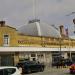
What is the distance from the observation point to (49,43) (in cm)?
6475

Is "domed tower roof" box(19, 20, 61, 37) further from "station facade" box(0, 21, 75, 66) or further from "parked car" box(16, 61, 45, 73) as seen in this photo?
"parked car" box(16, 61, 45, 73)

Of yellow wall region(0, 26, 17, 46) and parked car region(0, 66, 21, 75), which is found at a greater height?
yellow wall region(0, 26, 17, 46)

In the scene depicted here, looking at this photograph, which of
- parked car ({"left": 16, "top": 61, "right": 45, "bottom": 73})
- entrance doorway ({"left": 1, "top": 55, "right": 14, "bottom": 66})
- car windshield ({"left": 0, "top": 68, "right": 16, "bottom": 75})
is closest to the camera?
car windshield ({"left": 0, "top": 68, "right": 16, "bottom": 75})

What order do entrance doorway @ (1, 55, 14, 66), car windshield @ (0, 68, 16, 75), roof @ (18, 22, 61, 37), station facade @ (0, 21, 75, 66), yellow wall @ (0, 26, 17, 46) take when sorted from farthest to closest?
1. roof @ (18, 22, 61, 37)
2. yellow wall @ (0, 26, 17, 46)
3. station facade @ (0, 21, 75, 66)
4. entrance doorway @ (1, 55, 14, 66)
5. car windshield @ (0, 68, 16, 75)

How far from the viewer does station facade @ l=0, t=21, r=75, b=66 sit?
54312 millimetres

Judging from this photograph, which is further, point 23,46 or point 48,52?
point 48,52

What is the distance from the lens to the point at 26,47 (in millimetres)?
57344

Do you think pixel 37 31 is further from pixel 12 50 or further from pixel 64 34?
pixel 12 50

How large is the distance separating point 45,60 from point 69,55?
10.3m

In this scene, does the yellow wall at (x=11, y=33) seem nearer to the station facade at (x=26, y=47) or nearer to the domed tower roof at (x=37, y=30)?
the station facade at (x=26, y=47)

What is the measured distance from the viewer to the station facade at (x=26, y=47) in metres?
54.3

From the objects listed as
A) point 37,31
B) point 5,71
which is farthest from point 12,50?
point 5,71

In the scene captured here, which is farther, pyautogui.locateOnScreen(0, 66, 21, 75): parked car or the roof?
the roof

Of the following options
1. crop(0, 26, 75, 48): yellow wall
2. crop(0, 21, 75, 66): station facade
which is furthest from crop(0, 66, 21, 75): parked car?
crop(0, 26, 75, 48): yellow wall
